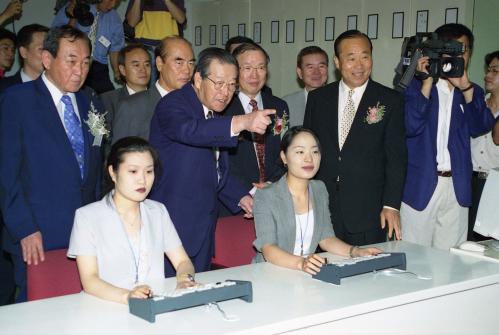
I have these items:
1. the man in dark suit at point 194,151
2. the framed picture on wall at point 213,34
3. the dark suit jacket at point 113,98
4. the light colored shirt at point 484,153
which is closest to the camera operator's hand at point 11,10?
the dark suit jacket at point 113,98

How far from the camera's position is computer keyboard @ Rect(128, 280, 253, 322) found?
1.79 m

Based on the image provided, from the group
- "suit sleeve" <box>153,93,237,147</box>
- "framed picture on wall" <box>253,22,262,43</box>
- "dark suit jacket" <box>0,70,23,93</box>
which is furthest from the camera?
"framed picture on wall" <box>253,22,262,43</box>

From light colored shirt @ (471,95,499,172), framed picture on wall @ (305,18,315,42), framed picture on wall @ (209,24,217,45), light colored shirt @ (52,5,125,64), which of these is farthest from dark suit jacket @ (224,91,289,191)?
framed picture on wall @ (209,24,217,45)

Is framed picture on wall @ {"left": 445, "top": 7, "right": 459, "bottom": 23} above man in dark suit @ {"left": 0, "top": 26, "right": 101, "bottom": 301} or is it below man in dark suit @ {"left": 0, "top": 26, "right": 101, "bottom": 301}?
above

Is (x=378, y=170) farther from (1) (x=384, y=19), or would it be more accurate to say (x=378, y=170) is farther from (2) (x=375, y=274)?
(1) (x=384, y=19)

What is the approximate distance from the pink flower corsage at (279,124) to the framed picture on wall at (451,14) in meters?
2.51

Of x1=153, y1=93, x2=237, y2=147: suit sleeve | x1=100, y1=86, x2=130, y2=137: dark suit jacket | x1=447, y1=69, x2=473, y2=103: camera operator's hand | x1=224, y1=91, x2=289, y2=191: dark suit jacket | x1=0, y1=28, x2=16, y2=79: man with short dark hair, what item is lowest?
x1=224, y1=91, x2=289, y2=191: dark suit jacket

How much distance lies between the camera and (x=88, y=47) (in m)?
2.87

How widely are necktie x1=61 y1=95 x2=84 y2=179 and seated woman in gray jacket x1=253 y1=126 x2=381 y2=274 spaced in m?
0.83

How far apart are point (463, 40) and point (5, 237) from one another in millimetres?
2610

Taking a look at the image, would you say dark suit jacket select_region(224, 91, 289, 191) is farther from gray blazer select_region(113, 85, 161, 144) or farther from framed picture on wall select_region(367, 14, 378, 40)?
framed picture on wall select_region(367, 14, 378, 40)

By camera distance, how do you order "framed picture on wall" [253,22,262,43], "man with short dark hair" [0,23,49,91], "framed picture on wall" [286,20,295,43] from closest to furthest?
"man with short dark hair" [0,23,49,91] < "framed picture on wall" [286,20,295,43] < "framed picture on wall" [253,22,262,43]

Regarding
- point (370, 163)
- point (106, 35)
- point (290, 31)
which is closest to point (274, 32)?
point (290, 31)

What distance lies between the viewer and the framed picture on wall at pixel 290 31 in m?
6.91
